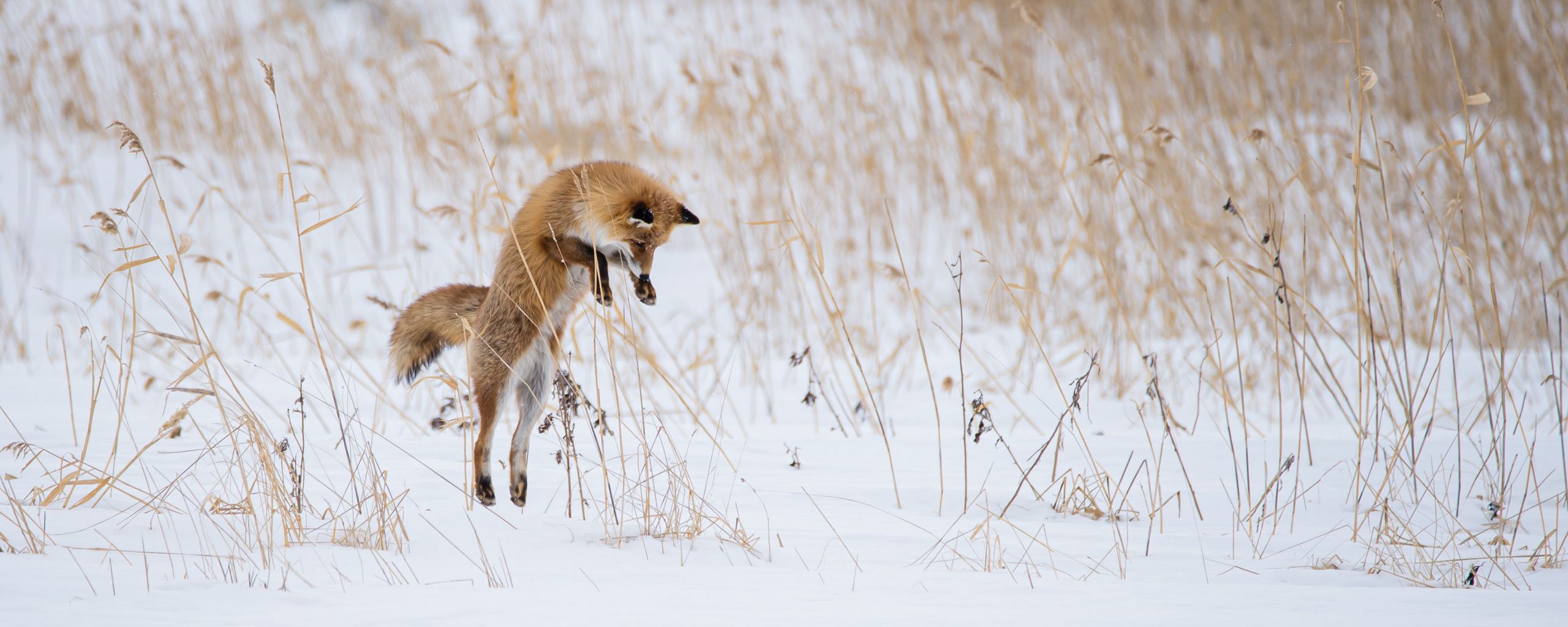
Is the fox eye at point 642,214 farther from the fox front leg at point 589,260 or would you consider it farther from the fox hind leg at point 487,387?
the fox hind leg at point 487,387

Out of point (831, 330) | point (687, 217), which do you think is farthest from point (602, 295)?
point (831, 330)

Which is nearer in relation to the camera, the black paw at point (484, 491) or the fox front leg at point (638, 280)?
the black paw at point (484, 491)

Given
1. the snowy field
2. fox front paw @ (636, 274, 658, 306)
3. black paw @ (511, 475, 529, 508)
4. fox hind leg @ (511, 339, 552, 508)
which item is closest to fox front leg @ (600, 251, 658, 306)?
fox front paw @ (636, 274, 658, 306)

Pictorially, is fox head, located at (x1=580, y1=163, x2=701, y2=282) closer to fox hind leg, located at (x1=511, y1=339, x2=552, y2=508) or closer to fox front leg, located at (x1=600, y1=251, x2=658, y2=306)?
fox front leg, located at (x1=600, y1=251, x2=658, y2=306)

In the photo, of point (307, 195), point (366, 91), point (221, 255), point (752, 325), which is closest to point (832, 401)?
point (752, 325)

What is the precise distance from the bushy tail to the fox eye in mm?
503

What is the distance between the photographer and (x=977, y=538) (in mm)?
2307

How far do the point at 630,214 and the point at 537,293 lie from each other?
33 centimetres

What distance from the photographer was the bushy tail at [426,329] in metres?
2.75

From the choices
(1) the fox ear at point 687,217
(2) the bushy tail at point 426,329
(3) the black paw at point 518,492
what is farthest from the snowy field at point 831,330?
(1) the fox ear at point 687,217

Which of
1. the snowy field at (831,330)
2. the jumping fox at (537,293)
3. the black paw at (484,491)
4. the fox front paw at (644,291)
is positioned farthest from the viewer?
the fox front paw at (644,291)

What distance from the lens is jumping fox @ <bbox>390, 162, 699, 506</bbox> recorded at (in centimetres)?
256

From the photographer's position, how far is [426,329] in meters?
2.77

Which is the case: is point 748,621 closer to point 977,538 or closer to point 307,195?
point 977,538
